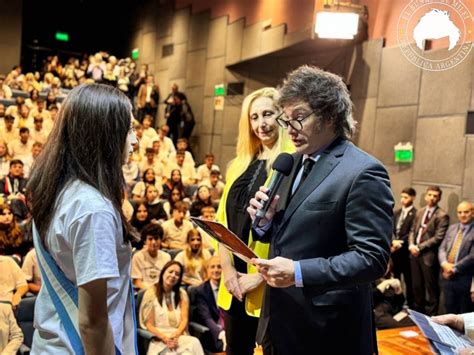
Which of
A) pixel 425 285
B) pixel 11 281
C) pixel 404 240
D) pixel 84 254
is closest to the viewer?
pixel 84 254

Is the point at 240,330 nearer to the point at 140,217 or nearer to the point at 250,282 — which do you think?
the point at 250,282

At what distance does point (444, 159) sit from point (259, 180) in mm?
4304

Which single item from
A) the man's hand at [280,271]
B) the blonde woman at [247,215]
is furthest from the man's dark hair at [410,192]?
the man's hand at [280,271]

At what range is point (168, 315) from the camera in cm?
403

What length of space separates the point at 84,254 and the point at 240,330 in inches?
38.9

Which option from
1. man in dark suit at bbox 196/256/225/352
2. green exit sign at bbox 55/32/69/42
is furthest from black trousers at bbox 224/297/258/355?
green exit sign at bbox 55/32/69/42

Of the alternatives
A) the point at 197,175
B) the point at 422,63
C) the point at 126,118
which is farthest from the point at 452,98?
the point at 126,118

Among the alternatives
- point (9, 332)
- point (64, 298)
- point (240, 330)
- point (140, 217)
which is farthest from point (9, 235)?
point (64, 298)

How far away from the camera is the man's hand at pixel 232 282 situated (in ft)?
6.16

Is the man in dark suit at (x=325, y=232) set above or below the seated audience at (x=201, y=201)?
above

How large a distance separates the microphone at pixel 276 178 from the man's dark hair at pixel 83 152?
0.46 metres

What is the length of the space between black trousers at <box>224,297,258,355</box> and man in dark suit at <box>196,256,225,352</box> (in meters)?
2.26

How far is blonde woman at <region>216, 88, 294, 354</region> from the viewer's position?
6.21 feet

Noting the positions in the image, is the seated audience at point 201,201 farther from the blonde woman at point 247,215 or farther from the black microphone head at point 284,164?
the black microphone head at point 284,164
